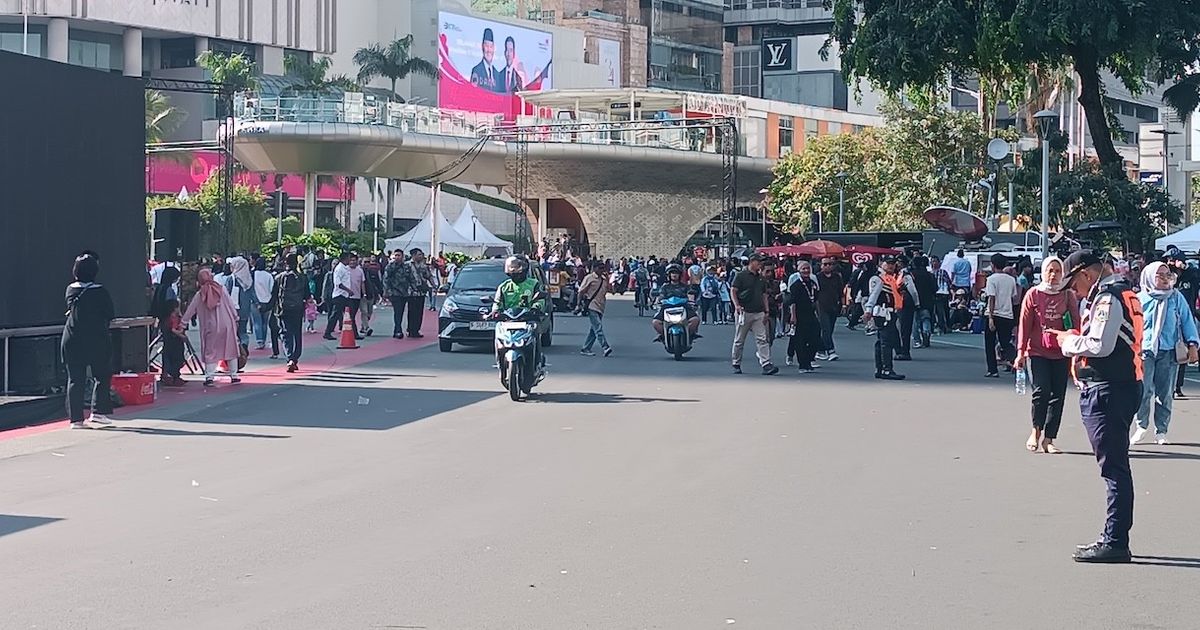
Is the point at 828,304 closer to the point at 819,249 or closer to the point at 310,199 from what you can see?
the point at 819,249

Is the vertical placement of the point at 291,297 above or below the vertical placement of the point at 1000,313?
above

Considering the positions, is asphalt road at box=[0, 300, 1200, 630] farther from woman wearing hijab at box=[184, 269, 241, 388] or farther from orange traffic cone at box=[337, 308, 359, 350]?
orange traffic cone at box=[337, 308, 359, 350]

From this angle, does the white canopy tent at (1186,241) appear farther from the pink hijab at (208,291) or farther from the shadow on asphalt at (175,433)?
the shadow on asphalt at (175,433)

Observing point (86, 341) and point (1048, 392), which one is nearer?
point (1048, 392)

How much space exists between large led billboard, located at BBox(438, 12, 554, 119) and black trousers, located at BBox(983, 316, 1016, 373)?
78.0 meters

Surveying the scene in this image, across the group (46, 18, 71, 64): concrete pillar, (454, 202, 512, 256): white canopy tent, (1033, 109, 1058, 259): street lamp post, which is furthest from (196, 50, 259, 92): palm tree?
(1033, 109, 1058, 259): street lamp post

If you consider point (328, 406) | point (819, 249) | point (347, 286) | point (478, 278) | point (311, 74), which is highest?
point (311, 74)

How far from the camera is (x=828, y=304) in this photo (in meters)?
25.7

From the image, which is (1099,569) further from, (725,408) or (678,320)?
(678,320)

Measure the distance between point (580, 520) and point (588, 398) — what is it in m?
8.63

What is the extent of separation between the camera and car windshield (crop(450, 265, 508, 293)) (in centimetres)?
2769

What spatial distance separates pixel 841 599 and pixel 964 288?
2842cm

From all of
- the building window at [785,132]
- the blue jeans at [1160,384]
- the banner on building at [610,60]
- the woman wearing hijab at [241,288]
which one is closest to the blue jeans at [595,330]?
the woman wearing hijab at [241,288]

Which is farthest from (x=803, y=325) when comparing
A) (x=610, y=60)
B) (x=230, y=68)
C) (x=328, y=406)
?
(x=610, y=60)
